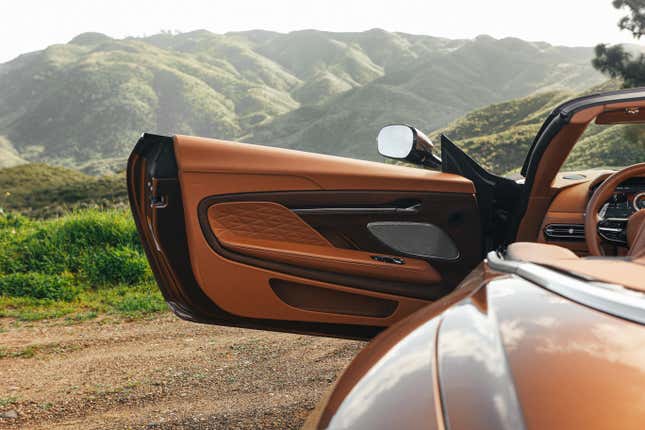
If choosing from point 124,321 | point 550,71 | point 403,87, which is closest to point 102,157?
point 403,87

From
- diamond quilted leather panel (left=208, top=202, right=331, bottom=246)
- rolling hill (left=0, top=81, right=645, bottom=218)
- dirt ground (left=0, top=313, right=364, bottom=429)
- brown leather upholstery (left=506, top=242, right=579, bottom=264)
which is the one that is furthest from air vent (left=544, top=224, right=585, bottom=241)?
rolling hill (left=0, top=81, right=645, bottom=218)

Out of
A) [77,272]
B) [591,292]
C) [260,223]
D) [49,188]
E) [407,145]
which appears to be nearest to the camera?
[591,292]

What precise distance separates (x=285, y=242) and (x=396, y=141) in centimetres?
88

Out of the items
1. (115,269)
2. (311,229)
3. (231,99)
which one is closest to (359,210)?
(311,229)

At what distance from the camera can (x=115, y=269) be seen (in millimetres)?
6168

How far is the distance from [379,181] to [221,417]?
1592mm

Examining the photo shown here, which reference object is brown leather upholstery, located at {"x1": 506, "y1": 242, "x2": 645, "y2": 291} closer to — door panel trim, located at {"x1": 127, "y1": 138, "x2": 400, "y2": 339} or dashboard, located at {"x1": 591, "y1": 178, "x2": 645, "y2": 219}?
door panel trim, located at {"x1": 127, "y1": 138, "x2": 400, "y2": 339}

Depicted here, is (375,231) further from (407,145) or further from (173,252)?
(173,252)

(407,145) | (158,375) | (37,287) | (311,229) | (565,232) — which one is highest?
(407,145)

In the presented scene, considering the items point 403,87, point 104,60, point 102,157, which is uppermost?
point 104,60

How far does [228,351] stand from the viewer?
421 centimetres

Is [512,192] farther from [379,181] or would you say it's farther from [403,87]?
[403,87]

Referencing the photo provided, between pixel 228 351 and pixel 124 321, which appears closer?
pixel 228 351

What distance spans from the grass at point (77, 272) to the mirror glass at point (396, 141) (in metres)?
3.38
